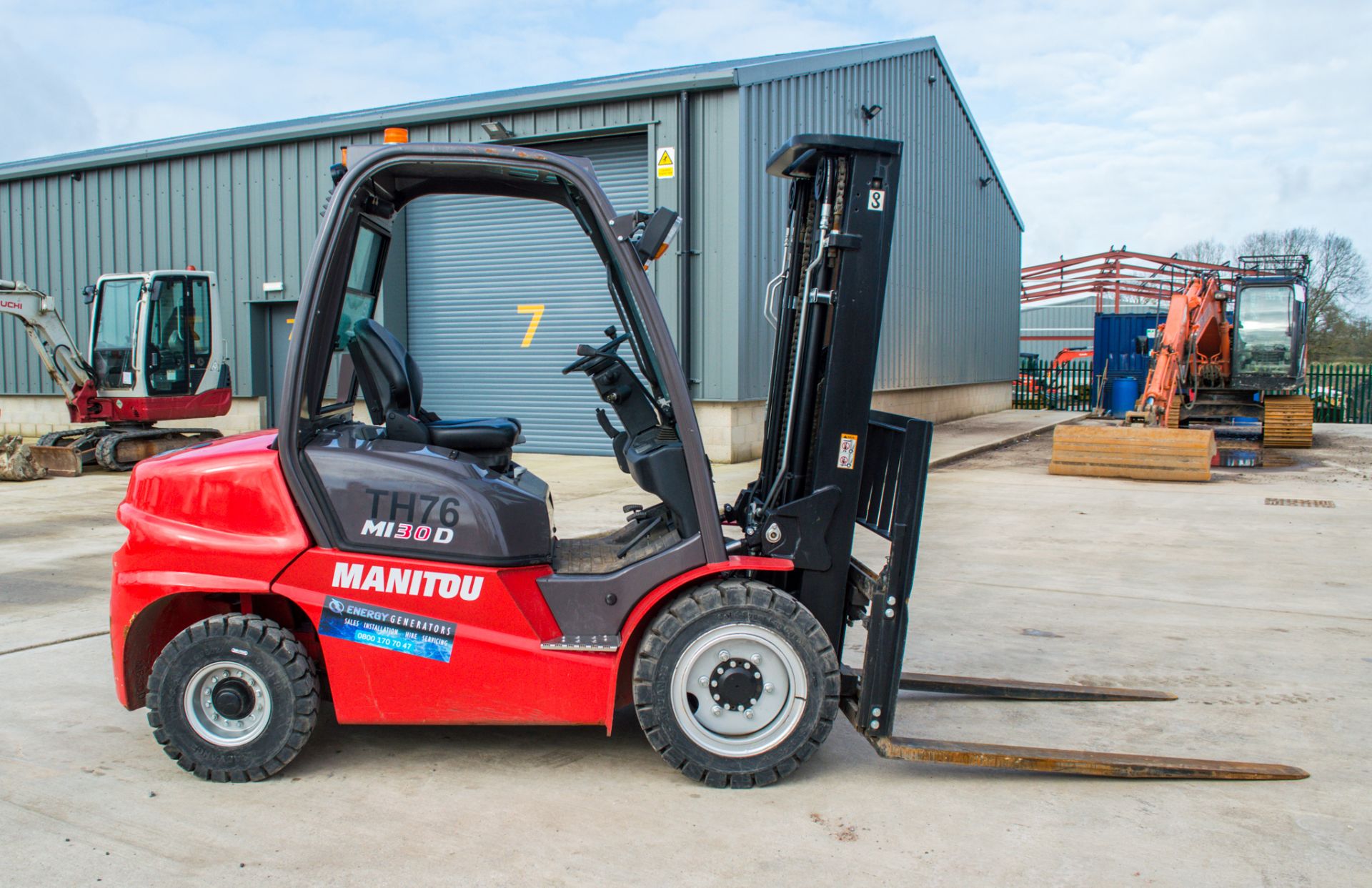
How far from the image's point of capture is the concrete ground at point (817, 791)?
10.8 ft

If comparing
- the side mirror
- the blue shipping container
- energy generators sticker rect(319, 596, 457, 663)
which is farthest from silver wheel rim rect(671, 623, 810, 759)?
the blue shipping container

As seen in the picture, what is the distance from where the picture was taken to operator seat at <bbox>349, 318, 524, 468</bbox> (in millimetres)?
4055

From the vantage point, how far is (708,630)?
3.81 meters

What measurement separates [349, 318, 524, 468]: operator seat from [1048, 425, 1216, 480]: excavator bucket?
1275 centimetres

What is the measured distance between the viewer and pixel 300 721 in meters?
3.89

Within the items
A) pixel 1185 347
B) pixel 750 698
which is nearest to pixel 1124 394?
pixel 1185 347

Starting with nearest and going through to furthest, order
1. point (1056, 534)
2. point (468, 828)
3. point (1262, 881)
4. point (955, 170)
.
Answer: point (1262, 881), point (468, 828), point (1056, 534), point (955, 170)

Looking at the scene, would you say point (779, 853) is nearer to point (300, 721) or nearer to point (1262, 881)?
point (1262, 881)

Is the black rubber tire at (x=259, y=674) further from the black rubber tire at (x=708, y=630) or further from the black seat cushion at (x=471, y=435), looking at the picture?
the black rubber tire at (x=708, y=630)

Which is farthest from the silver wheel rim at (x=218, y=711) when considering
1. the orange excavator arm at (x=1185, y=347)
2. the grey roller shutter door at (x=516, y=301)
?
the orange excavator arm at (x=1185, y=347)

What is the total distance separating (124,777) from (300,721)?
744 mm

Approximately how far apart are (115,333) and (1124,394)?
26100 millimetres

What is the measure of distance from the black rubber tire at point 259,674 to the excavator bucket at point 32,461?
12957 millimetres

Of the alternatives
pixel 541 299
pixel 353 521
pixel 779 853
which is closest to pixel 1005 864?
pixel 779 853
